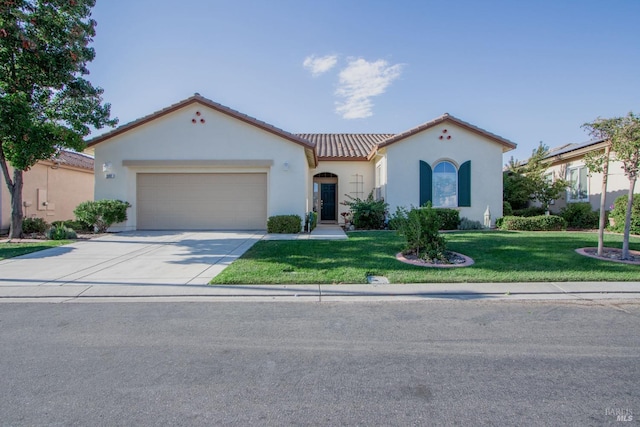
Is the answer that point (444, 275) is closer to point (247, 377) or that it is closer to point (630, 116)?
point (247, 377)

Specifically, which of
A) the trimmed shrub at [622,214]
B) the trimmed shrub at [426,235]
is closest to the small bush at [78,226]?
the trimmed shrub at [426,235]

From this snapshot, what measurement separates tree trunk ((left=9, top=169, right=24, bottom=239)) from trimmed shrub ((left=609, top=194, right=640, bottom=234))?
20674mm

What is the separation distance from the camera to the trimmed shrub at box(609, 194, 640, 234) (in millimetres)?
13133

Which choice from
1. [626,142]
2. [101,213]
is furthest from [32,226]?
[626,142]

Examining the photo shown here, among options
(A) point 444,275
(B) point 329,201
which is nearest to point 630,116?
(A) point 444,275

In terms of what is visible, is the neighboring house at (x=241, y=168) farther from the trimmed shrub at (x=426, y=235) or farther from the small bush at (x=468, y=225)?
the trimmed shrub at (x=426, y=235)

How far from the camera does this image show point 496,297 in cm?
623

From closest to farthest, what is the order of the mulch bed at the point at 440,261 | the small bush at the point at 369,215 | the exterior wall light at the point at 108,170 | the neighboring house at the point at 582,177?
the mulch bed at the point at 440,261 → the exterior wall light at the point at 108,170 → the neighboring house at the point at 582,177 → the small bush at the point at 369,215

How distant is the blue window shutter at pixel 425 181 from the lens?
1603 cm

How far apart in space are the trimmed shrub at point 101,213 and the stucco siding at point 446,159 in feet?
35.2

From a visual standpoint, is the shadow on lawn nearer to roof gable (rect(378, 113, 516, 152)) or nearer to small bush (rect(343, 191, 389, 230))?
small bush (rect(343, 191, 389, 230))

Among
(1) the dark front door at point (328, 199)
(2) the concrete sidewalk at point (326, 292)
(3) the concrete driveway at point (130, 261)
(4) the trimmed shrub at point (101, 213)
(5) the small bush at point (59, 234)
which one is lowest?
(2) the concrete sidewalk at point (326, 292)

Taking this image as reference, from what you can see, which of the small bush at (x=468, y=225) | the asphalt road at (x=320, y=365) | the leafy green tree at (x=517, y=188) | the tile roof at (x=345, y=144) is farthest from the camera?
the tile roof at (x=345, y=144)

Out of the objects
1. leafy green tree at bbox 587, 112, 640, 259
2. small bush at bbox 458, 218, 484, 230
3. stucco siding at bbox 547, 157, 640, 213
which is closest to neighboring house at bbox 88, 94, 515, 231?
small bush at bbox 458, 218, 484, 230
